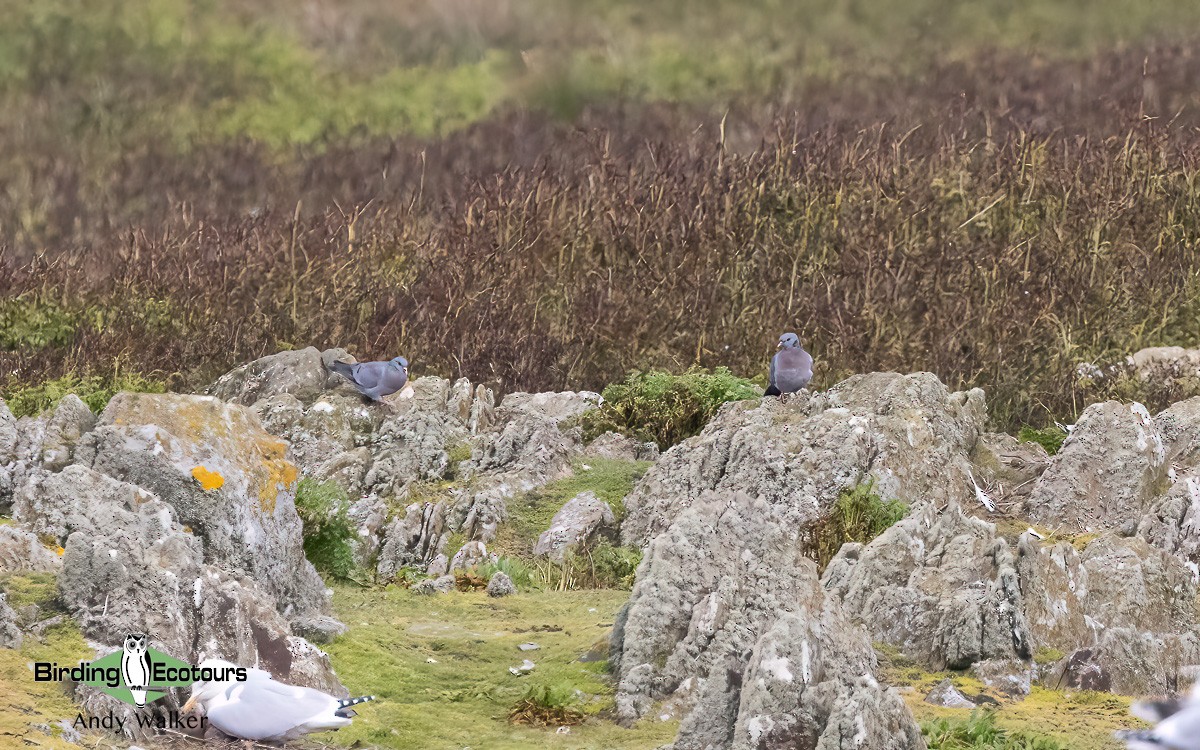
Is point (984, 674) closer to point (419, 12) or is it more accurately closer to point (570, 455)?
point (570, 455)

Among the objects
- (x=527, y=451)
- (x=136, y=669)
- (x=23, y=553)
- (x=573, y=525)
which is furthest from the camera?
(x=527, y=451)

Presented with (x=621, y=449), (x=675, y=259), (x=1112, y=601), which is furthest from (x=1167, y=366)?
(x=1112, y=601)

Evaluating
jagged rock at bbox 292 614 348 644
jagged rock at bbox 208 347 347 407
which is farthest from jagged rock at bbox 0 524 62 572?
jagged rock at bbox 208 347 347 407

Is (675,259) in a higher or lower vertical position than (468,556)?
higher

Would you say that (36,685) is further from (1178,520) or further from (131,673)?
(1178,520)

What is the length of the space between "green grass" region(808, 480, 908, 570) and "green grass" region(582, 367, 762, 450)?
93.4 inches

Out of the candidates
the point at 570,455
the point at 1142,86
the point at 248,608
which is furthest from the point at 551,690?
the point at 1142,86

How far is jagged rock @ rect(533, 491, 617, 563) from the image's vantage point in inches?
455

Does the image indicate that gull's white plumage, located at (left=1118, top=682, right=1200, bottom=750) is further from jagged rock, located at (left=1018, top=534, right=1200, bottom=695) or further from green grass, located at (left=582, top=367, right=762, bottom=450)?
green grass, located at (left=582, top=367, right=762, bottom=450)

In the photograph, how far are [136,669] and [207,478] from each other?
8.23 ft

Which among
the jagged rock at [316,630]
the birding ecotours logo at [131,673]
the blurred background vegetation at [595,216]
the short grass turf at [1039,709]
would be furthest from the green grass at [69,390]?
the short grass turf at [1039,709]

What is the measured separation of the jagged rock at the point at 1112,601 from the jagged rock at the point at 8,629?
5.09 m

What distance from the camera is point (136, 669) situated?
6.25 meters

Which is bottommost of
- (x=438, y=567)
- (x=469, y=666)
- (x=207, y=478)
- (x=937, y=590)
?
(x=469, y=666)
